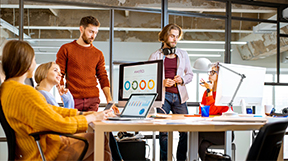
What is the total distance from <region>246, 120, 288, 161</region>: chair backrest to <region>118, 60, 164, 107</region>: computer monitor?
0.99 metres

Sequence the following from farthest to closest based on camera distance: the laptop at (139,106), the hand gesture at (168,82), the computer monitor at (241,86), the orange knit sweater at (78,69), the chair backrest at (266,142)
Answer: the orange knit sweater at (78,69) → the hand gesture at (168,82) → the computer monitor at (241,86) → the laptop at (139,106) → the chair backrest at (266,142)

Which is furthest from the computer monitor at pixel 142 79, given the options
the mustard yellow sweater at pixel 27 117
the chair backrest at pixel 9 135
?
the chair backrest at pixel 9 135

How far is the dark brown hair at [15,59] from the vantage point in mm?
1736

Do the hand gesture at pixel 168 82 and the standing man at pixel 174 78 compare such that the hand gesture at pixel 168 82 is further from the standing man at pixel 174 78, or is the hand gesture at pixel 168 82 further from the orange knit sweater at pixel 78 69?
the orange knit sweater at pixel 78 69

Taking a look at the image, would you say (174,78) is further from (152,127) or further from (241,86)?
(152,127)

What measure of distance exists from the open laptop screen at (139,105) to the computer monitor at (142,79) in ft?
0.46

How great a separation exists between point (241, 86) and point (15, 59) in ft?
5.70

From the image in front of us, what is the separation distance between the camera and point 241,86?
2.55 metres

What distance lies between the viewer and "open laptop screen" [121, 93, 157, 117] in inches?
85.5

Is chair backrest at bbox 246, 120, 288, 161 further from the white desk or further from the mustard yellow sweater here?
the mustard yellow sweater

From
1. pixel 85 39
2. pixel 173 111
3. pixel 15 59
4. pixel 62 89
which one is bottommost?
pixel 173 111

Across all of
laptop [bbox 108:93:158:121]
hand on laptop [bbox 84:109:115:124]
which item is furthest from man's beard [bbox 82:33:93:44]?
hand on laptop [bbox 84:109:115:124]

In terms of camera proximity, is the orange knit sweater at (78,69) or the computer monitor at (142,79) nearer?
the computer monitor at (142,79)

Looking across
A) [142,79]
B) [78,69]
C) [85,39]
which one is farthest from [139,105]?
[85,39]
